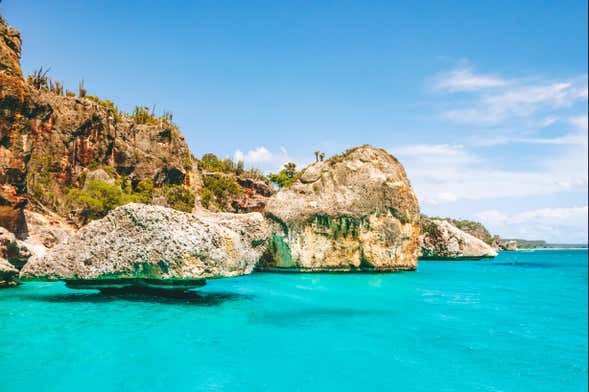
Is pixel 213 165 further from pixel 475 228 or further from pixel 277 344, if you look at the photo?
pixel 475 228

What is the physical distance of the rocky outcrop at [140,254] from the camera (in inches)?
493

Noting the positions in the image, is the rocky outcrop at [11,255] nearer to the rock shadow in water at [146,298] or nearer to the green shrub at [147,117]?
the rock shadow in water at [146,298]

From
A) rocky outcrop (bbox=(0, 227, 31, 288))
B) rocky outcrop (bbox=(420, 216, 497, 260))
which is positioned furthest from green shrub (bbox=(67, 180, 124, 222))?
rocky outcrop (bbox=(420, 216, 497, 260))

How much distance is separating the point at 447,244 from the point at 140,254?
54420 millimetres

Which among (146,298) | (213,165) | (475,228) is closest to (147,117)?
(213,165)

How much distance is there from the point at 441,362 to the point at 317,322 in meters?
3.97

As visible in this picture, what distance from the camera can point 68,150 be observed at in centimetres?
4478

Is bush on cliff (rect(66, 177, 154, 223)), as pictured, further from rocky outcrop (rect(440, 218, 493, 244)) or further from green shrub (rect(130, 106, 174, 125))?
rocky outcrop (rect(440, 218, 493, 244))

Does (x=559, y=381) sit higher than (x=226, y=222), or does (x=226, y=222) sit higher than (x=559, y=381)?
(x=226, y=222)

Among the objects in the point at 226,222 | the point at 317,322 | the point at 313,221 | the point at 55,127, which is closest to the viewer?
the point at 317,322

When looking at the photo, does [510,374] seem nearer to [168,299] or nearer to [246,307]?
[246,307]

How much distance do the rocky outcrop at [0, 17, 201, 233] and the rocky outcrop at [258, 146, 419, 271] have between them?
15.9 metres

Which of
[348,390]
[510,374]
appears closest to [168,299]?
[348,390]

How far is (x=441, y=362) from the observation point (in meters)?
8.57
